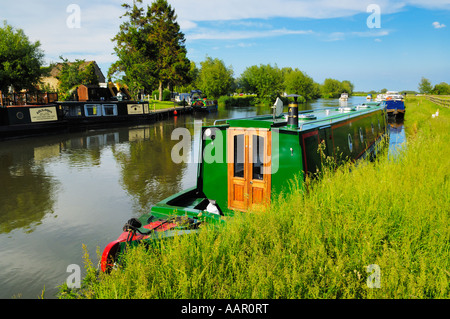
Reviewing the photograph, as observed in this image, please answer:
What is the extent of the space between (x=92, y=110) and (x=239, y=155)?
26538 mm

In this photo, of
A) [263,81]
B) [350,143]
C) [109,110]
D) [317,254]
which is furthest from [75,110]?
[263,81]

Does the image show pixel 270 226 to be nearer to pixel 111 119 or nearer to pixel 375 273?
pixel 375 273

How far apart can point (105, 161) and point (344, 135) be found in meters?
11.3

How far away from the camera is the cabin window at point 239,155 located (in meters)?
6.54

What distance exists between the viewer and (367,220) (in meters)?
4.42

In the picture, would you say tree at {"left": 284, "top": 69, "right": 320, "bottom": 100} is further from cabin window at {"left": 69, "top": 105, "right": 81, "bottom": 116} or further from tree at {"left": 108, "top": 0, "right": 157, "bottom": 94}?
cabin window at {"left": 69, "top": 105, "right": 81, "bottom": 116}

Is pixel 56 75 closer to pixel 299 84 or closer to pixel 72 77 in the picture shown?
pixel 72 77

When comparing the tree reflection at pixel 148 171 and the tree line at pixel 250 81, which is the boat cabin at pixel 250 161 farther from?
the tree line at pixel 250 81

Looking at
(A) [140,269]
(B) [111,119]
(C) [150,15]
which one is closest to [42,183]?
(A) [140,269]

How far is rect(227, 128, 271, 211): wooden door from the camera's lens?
6.36 metres

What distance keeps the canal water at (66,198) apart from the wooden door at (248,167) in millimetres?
2790

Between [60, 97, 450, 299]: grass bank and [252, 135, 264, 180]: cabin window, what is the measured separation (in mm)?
1147

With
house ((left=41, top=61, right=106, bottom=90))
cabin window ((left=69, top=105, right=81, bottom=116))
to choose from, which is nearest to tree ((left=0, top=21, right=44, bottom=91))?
cabin window ((left=69, top=105, right=81, bottom=116))
